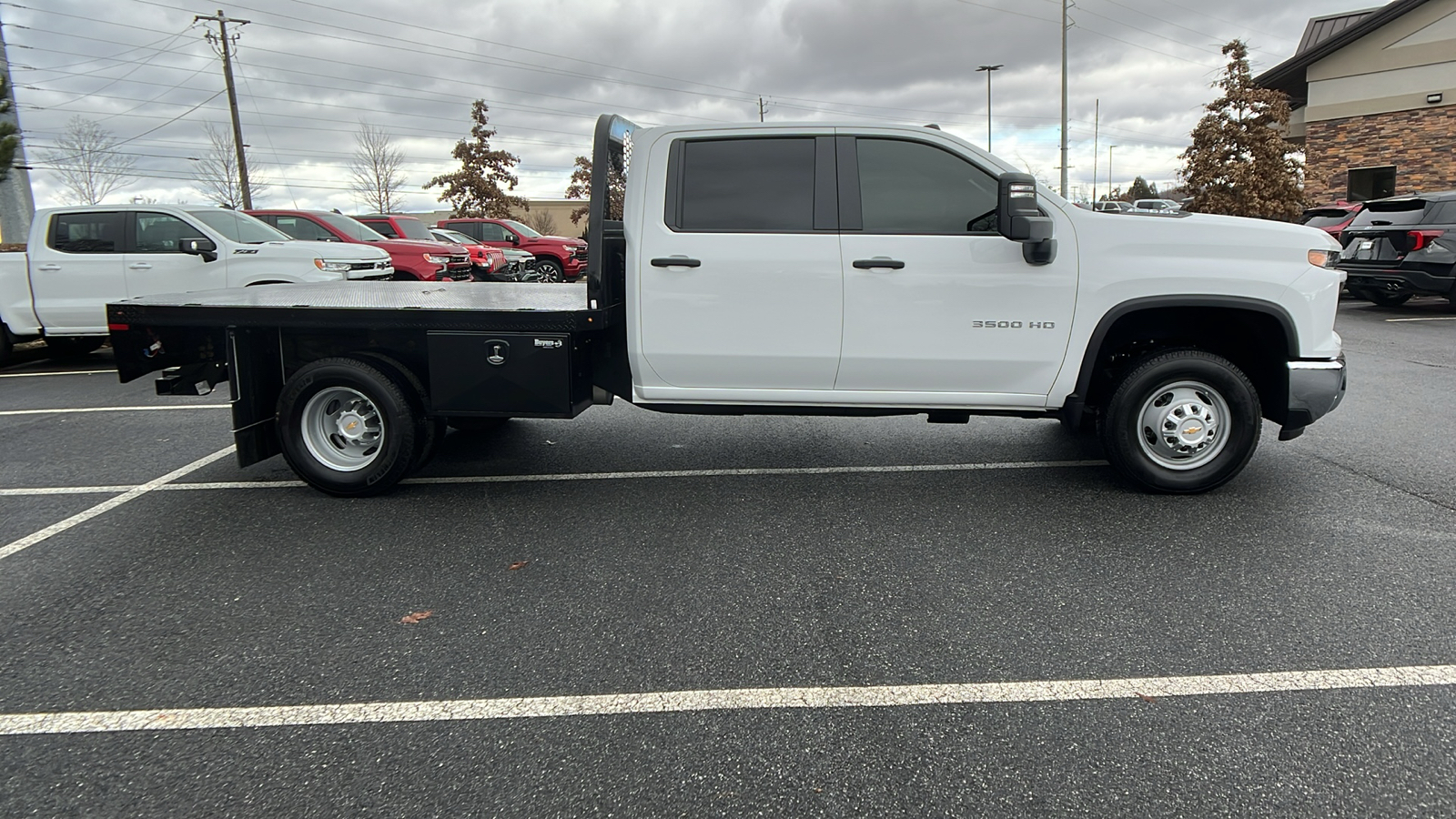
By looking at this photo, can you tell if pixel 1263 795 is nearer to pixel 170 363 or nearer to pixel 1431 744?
pixel 1431 744

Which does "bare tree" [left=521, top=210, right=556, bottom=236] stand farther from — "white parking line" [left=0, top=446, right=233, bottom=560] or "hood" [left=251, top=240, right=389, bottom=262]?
"white parking line" [left=0, top=446, right=233, bottom=560]

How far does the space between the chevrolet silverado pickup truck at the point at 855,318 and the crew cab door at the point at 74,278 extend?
6380 millimetres

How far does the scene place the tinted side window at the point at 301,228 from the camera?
14746mm

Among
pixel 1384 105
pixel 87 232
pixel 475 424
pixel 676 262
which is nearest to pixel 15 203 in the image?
pixel 87 232

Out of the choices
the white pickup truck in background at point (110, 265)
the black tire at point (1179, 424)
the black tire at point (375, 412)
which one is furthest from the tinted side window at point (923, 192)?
the white pickup truck in background at point (110, 265)

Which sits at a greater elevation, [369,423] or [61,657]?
[369,423]

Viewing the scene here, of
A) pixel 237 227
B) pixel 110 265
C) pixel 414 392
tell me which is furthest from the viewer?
pixel 237 227

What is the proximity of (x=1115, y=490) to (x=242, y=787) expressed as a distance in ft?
15.3

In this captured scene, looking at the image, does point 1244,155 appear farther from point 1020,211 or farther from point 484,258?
point 1020,211

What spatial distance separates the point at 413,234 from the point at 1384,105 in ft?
83.1

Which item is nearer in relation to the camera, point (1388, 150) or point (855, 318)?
point (855, 318)

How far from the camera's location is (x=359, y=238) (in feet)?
49.4

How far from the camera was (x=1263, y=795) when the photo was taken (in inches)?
96.6

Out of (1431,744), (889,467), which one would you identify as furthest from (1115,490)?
(1431,744)
